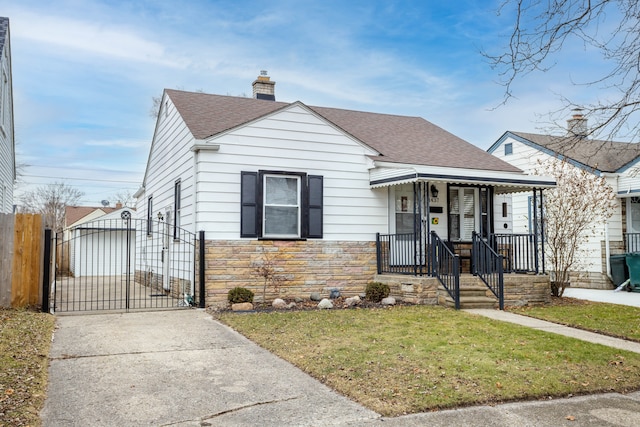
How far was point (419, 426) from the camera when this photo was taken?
4262 mm

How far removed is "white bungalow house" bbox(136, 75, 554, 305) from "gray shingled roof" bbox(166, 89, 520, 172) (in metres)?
A: 0.07

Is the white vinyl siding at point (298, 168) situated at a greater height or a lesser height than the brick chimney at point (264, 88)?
lesser

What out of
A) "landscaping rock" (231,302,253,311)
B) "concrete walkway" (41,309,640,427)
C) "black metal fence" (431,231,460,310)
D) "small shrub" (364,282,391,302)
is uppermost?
"black metal fence" (431,231,460,310)

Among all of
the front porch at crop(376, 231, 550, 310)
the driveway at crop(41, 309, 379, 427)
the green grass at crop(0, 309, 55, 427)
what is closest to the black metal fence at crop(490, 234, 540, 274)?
the front porch at crop(376, 231, 550, 310)

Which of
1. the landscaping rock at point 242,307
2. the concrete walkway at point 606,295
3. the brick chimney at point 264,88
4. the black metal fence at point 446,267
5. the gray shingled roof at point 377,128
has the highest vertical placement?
the brick chimney at point 264,88

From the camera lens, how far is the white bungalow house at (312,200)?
11.3 metres

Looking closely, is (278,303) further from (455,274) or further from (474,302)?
(474,302)

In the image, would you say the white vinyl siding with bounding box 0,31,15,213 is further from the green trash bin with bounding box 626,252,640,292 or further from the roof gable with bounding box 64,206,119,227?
the roof gable with bounding box 64,206,119,227

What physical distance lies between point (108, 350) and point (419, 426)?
4.37 meters

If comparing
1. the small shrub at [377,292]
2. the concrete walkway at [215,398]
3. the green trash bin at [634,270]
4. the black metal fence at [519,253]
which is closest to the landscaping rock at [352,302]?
the small shrub at [377,292]

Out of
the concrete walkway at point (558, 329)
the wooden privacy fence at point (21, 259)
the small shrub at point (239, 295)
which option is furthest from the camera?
the small shrub at point (239, 295)

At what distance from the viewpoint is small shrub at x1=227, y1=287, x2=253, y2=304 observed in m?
10.8

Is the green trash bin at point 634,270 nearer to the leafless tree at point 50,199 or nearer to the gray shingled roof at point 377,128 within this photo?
the gray shingled roof at point 377,128

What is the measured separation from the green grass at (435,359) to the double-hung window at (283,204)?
2628mm
